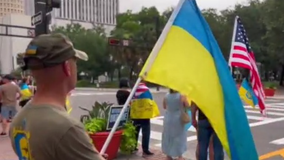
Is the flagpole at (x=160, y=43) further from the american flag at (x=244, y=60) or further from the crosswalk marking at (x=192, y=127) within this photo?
the crosswalk marking at (x=192, y=127)

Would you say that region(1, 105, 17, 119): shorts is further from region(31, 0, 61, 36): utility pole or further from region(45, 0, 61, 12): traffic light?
region(45, 0, 61, 12): traffic light

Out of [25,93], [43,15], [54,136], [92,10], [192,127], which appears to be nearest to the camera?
[54,136]

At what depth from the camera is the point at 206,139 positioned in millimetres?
5805

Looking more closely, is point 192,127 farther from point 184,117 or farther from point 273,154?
point 184,117

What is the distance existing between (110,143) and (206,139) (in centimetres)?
201

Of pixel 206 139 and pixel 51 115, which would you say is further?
pixel 206 139

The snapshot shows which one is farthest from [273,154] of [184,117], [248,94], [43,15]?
[43,15]

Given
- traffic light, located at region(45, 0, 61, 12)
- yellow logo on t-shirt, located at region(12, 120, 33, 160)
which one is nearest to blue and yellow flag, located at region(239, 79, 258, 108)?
traffic light, located at region(45, 0, 61, 12)

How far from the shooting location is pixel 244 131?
9.95ft

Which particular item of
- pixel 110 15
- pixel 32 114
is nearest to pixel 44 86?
pixel 32 114

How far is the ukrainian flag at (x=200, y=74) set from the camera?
3010mm

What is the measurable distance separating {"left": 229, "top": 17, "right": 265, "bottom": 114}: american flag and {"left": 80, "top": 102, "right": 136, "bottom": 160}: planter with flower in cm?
235

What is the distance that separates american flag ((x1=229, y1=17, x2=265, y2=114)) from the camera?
233 inches

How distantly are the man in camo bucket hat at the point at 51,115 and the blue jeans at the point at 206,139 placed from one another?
4055mm
